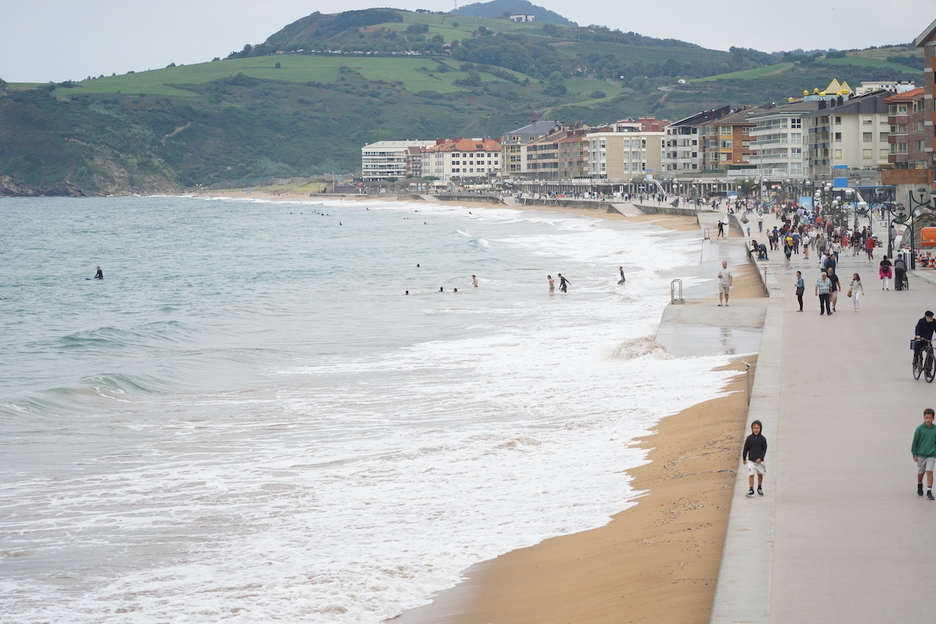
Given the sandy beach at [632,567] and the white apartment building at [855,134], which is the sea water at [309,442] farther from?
the white apartment building at [855,134]

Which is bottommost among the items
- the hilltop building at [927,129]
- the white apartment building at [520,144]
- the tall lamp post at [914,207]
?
the tall lamp post at [914,207]

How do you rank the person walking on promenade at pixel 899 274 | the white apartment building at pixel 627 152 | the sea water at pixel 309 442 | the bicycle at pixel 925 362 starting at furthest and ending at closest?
the white apartment building at pixel 627 152, the person walking on promenade at pixel 899 274, the bicycle at pixel 925 362, the sea water at pixel 309 442

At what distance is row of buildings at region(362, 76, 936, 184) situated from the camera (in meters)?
76.9

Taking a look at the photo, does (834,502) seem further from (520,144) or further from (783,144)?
(520,144)

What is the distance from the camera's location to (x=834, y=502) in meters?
9.56

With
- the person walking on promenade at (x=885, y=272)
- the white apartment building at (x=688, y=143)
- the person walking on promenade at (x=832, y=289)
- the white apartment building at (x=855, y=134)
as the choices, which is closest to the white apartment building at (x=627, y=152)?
the white apartment building at (x=688, y=143)

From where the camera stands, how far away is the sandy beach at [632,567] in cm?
846

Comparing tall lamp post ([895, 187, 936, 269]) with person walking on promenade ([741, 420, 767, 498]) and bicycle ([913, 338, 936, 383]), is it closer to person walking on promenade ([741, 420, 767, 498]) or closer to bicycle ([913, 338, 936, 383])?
bicycle ([913, 338, 936, 383])

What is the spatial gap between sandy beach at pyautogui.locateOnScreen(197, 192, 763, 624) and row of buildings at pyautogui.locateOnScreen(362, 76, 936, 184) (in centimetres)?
4949

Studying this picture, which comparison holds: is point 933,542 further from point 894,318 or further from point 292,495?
point 894,318

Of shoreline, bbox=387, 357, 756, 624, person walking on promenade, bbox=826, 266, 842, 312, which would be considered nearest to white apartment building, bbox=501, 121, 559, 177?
person walking on promenade, bbox=826, 266, 842, 312

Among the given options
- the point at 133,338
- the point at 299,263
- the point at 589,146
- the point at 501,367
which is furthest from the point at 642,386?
the point at 589,146

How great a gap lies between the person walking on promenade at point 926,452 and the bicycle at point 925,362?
18.0ft

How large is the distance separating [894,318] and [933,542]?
48.3 feet
